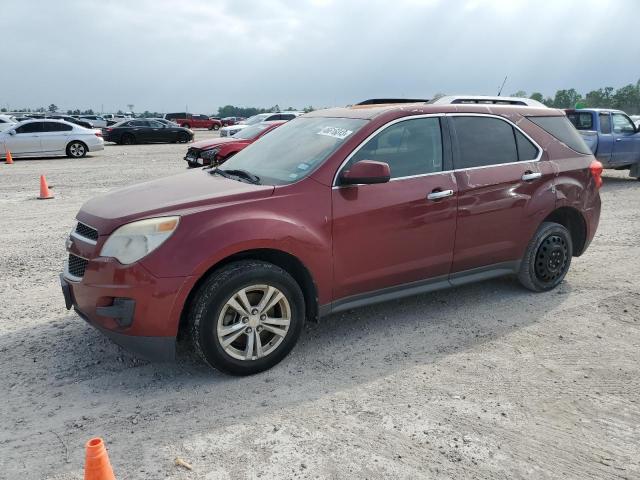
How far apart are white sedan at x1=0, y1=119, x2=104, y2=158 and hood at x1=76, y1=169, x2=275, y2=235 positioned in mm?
16845

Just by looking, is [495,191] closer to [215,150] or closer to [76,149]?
[215,150]

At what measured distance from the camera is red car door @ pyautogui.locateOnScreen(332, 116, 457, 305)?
3.88 m

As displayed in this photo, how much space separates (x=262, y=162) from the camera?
438 centimetres

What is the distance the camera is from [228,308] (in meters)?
3.47

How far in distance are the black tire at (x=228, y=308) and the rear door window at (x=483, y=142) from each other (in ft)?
6.00

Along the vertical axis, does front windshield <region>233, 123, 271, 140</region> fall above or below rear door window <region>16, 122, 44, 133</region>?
below

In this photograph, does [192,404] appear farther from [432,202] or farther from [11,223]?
[11,223]

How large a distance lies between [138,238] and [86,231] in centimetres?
56

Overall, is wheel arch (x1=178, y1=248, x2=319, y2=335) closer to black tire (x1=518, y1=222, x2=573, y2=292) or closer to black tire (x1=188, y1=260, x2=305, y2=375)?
black tire (x1=188, y1=260, x2=305, y2=375)

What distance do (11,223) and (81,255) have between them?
5.68 metres

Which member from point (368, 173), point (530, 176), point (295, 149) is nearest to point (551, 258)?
point (530, 176)

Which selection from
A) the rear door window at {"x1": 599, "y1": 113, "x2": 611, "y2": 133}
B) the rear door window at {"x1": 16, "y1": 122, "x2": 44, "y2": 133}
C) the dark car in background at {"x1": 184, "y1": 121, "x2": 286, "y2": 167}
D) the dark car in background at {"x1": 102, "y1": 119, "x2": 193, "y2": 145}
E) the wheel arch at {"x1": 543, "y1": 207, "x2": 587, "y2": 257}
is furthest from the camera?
the dark car in background at {"x1": 102, "y1": 119, "x2": 193, "y2": 145}

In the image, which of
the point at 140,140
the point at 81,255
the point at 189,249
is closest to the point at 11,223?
the point at 81,255

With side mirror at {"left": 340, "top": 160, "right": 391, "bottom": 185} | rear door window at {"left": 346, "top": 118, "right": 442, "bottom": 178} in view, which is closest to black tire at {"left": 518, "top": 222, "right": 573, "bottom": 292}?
rear door window at {"left": 346, "top": 118, "right": 442, "bottom": 178}
